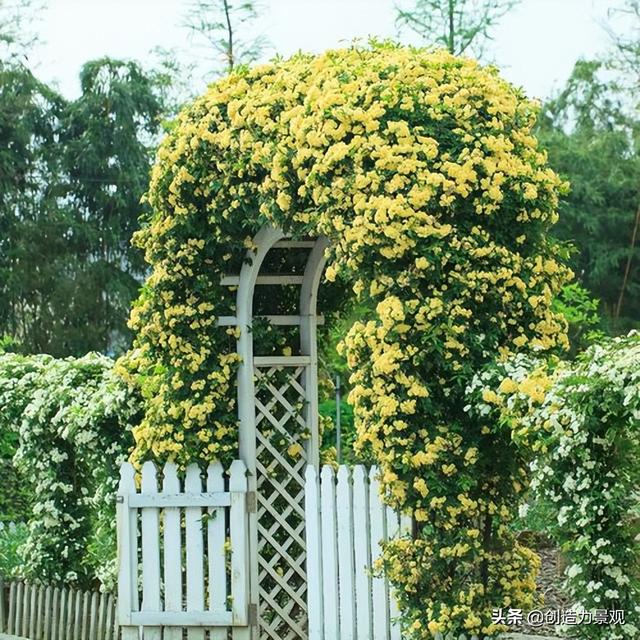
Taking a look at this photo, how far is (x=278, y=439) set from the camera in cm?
761

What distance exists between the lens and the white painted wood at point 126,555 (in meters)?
7.46

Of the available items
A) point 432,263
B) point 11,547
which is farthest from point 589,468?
point 11,547

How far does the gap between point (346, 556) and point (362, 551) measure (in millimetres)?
120

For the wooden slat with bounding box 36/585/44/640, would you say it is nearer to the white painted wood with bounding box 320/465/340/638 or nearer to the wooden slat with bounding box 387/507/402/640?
the white painted wood with bounding box 320/465/340/638

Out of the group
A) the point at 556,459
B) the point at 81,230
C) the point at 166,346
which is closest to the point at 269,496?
the point at 166,346

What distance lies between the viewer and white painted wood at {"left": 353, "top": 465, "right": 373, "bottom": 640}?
673 cm

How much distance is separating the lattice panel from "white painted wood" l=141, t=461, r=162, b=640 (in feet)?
1.87

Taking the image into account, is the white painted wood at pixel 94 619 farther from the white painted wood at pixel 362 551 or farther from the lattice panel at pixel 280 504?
the white painted wood at pixel 362 551

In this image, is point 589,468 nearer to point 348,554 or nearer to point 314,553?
point 348,554

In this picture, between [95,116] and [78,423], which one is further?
[95,116]

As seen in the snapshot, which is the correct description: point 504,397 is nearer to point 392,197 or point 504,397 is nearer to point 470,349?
point 470,349

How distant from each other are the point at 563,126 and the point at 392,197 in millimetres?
18028

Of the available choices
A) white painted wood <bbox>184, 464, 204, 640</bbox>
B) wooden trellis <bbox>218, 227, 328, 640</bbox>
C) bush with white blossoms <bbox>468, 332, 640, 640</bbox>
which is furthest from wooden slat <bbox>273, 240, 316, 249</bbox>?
bush with white blossoms <bbox>468, 332, 640, 640</bbox>

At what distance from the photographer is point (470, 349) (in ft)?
19.8
